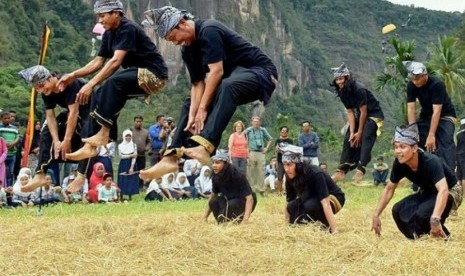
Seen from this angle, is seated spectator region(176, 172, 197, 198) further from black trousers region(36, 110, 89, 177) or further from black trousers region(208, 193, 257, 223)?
black trousers region(36, 110, 89, 177)

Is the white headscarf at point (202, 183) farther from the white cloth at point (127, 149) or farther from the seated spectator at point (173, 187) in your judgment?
the white cloth at point (127, 149)

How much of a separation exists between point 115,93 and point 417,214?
301cm

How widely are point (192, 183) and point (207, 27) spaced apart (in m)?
9.19

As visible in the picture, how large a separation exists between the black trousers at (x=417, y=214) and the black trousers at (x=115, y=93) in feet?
9.17

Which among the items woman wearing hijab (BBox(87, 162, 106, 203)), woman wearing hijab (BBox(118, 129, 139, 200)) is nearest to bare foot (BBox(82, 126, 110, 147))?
woman wearing hijab (BBox(118, 129, 139, 200))

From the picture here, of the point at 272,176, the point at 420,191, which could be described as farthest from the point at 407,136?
the point at 272,176

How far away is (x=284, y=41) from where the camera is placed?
363 ft

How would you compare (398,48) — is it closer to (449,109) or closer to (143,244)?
(449,109)

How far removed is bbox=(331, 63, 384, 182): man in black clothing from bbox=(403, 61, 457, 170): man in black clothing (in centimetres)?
93

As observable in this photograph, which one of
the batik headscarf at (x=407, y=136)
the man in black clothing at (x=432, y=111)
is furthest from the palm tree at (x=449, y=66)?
the batik headscarf at (x=407, y=136)

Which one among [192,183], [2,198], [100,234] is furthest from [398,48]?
[100,234]

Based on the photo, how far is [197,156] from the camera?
6.02 metres

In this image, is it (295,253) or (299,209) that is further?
(299,209)

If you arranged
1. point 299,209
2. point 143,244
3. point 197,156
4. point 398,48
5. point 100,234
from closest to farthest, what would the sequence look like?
1. point 197,156
2. point 143,244
3. point 100,234
4. point 299,209
5. point 398,48
